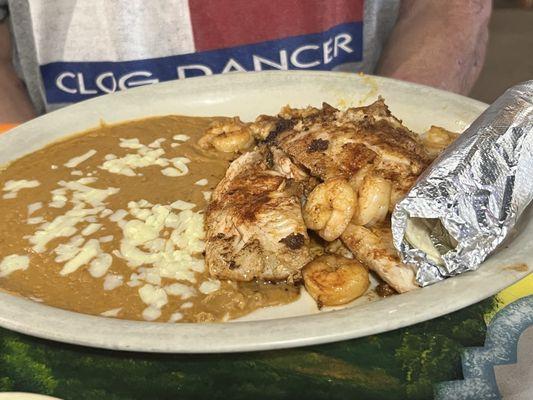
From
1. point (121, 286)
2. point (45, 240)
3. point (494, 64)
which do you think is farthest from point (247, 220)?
point (494, 64)

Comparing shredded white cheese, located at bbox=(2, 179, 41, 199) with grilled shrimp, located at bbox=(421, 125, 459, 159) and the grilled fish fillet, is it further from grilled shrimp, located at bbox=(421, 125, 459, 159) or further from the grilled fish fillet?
grilled shrimp, located at bbox=(421, 125, 459, 159)

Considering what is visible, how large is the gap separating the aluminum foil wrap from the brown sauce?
0.90ft

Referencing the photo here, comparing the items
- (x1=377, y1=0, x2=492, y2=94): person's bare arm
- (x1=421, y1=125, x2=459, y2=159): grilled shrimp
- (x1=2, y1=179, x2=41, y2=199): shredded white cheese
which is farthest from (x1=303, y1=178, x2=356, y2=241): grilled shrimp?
(x1=377, y1=0, x2=492, y2=94): person's bare arm

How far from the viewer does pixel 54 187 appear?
182 cm

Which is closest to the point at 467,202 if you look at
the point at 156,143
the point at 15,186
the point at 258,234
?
the point at 258,234

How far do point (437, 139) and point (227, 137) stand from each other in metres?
0.57

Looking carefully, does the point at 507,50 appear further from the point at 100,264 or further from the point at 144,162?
the point at 100,264

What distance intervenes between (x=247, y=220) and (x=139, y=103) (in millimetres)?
824

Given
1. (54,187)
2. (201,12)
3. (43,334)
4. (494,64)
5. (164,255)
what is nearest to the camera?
(43,334)

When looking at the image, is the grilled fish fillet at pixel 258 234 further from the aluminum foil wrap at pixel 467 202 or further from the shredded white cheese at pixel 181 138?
the shredded white cheese at pixel 181 138

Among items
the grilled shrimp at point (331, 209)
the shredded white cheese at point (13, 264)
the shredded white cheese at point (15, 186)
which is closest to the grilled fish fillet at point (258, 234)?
the grilled shrimp at point (331, 209)

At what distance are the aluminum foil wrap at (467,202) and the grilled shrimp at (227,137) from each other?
2.18 feet

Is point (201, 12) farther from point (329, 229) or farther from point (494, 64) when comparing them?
point (494, 64)

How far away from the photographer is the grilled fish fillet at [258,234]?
1472 mm
